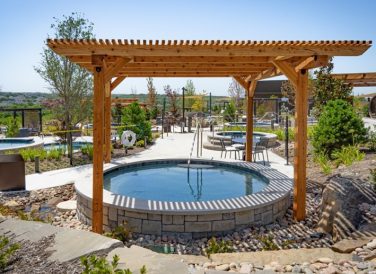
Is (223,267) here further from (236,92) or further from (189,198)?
(236,92)

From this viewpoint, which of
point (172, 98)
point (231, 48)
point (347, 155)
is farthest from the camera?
point (172, 98)

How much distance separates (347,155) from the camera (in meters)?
8.95

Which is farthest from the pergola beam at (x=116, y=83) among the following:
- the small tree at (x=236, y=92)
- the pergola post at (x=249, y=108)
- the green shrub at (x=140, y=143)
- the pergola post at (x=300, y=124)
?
the small tree at (x=236, y=92)

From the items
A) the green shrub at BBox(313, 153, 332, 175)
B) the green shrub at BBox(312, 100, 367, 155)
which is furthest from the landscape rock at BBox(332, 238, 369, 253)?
the green shrub at BBox(312, 100, 367, 155)

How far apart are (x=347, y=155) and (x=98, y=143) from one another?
680cm

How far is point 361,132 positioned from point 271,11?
4.83m

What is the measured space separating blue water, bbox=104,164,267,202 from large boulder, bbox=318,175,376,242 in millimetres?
1921

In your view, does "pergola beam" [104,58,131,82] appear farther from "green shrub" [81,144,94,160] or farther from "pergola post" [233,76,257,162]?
"green shrub" [81,144,94,160]

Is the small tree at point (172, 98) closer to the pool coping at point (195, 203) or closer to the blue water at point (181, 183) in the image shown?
the blue water at point (181, 183)

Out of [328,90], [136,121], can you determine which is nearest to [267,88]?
[328,90]

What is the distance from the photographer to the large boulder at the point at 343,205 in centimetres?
510

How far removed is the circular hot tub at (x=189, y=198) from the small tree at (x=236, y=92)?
958 inches

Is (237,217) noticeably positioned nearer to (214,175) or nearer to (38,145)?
(214,175)

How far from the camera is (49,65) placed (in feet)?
39.8
